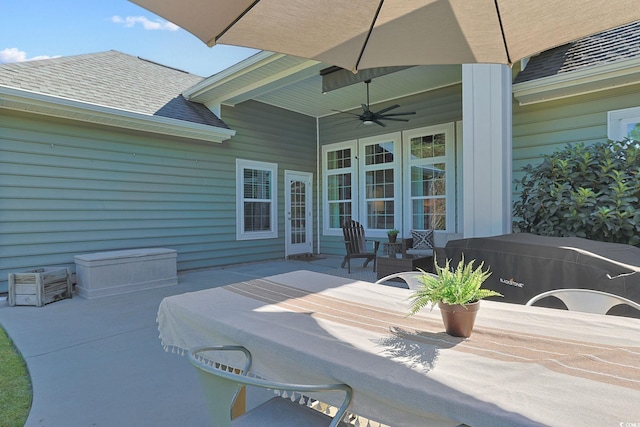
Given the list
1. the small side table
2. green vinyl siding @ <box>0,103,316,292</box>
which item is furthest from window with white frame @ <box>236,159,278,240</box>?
the small side table

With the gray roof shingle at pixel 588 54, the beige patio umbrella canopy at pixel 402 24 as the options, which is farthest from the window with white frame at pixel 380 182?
the beige patio umbrella canopy at pixel 402 24

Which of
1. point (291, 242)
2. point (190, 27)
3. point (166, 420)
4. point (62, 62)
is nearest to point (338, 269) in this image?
point (291, 242)

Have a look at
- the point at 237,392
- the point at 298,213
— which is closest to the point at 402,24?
the point at 237,392

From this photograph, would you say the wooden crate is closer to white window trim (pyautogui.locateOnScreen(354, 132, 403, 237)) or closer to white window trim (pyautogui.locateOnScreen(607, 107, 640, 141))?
white window trim (pyautogui.locateOnScreen(354, 132, 403, 237))

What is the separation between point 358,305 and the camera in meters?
1.58

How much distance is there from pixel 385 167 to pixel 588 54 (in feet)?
12.5

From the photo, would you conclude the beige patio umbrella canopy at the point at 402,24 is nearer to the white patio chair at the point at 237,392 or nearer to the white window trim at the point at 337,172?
the white patio chair at the point at 237,392

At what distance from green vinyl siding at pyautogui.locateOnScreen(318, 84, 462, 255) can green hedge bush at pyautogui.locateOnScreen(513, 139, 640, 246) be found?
314 cm

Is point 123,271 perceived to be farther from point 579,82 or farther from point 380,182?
point 579,82

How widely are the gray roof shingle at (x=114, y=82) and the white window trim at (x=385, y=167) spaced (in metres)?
3.04

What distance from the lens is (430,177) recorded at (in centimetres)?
680

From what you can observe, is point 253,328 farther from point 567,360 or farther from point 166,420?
point 166,420

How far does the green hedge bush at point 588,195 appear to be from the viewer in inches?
114

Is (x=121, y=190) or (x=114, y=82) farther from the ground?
(x=114, y=82)
